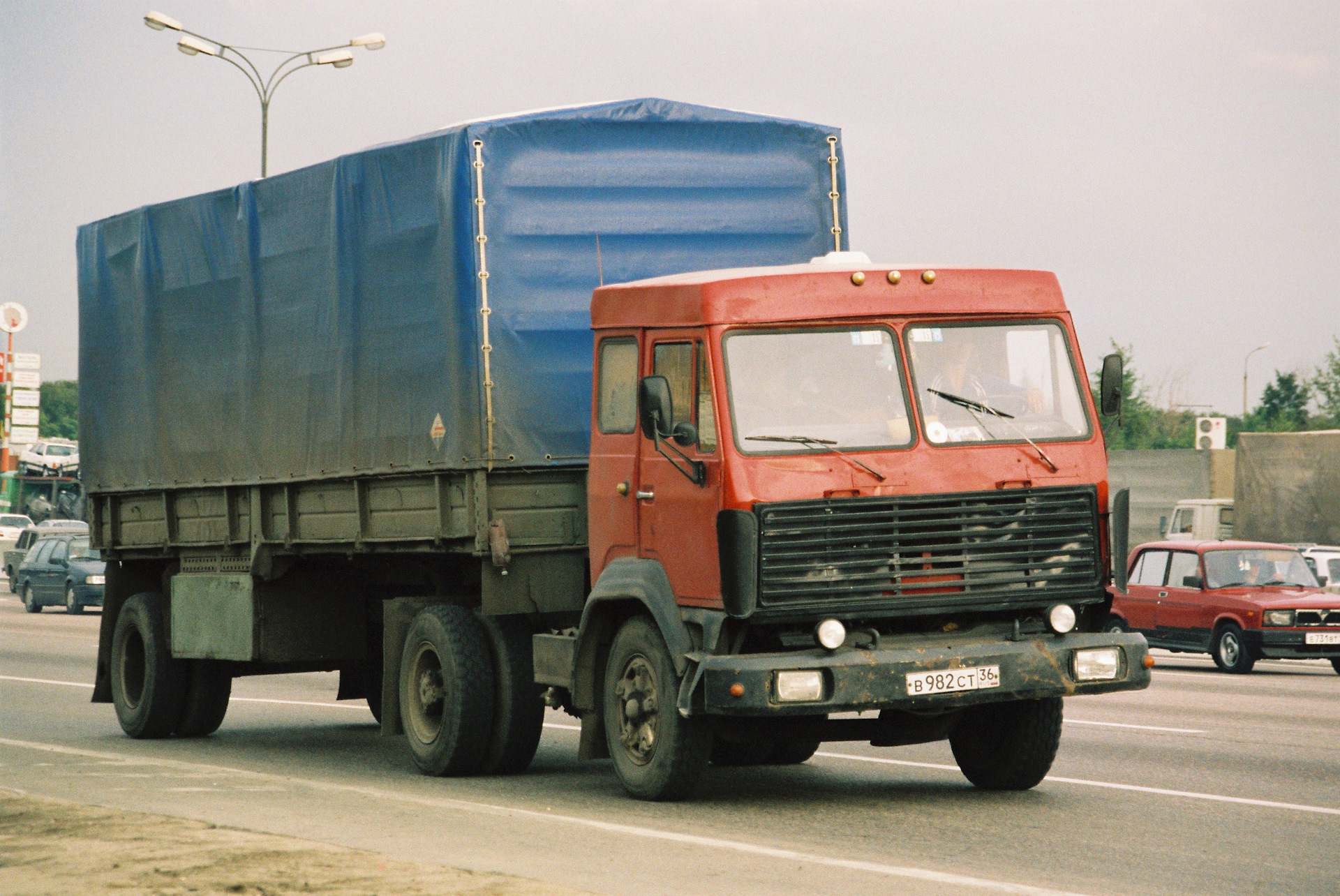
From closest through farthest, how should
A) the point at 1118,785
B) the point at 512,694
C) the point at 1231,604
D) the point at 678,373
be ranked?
the point at 678,373 → the point at 1118,785 → the point at 512,694 → the point at 1231,604

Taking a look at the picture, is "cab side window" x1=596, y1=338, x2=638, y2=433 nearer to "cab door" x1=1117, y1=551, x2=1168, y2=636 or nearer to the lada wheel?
the lada wheel

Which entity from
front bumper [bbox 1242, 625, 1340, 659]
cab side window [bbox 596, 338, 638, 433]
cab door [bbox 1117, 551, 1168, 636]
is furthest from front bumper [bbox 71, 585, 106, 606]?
cab side window [bbox 596, 338, 638, 433]

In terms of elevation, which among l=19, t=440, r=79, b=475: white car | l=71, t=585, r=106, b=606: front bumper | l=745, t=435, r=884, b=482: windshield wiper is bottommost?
l=71, t=585, r=106, b=606: front bumper

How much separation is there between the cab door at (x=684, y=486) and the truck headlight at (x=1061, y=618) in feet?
5.55

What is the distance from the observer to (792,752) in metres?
10.8

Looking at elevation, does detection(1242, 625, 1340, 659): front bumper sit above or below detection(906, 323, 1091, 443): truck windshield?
below

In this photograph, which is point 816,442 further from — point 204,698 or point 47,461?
point 47,461

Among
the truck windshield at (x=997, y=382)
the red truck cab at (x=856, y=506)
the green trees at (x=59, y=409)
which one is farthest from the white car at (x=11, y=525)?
the green trees at (x=59, y=409)

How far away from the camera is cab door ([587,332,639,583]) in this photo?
984 cm

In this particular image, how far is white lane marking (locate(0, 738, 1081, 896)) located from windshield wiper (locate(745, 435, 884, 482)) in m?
1.86

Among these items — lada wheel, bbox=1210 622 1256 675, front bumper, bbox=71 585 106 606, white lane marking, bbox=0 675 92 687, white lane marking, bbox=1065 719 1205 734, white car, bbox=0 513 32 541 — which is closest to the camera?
white lane marking, bbox=1065 719 1205 734

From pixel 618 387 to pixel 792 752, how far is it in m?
2.38

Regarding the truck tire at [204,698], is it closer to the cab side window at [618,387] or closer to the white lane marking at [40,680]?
the cab side window at [618,387]

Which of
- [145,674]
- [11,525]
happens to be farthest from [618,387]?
[11,525]
